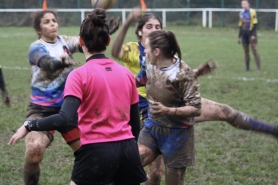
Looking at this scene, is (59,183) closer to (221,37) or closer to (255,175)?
(255,175)

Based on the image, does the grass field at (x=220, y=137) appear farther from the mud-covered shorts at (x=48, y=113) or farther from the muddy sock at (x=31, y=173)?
the mud-covered shorts at (x=48, y=113)

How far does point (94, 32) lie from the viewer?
3.66 m

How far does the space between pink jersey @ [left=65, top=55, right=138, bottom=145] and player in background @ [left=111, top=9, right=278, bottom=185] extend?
4.20 ft

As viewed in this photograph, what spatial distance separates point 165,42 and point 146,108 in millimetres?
1054

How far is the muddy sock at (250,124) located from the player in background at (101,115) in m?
1.69

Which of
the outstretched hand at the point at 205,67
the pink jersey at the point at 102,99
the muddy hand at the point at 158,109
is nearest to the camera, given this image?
the pink jersey at the point at 102,99

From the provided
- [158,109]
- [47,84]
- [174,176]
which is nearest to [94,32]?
[158,109]

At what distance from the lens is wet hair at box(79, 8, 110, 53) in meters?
3.66

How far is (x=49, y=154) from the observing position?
7.09 meters

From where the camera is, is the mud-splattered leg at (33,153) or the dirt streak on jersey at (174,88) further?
the mud-splattered leg at (33,153)

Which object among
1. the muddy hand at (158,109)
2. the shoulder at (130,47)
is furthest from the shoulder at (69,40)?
the muddy hand at (158,109)

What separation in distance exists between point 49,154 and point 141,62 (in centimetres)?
253

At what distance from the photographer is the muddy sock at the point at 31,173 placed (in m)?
5.11

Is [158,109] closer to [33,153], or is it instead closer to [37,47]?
[33,153]
